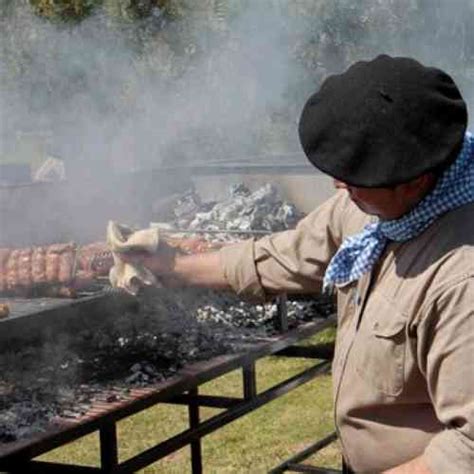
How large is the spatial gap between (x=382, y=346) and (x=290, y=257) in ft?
2.35

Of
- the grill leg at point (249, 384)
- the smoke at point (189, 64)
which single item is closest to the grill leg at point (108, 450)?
the grill leg at point (249, 384)

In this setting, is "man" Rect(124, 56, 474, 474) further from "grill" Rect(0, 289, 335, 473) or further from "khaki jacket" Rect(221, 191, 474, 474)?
"grill" Rect(0, 289, 335, 473)

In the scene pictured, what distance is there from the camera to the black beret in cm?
192

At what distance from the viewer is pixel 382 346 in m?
2.11

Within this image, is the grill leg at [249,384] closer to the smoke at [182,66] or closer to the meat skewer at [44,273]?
the meat skewer at [44,273]

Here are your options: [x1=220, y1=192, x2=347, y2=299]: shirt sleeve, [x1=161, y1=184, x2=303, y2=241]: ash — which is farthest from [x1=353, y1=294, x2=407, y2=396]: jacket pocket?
[x1=161, y1=184, x2=303, y2=241]: ash

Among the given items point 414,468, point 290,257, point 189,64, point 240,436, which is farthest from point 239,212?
point 414,468

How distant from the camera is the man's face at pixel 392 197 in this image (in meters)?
2.01

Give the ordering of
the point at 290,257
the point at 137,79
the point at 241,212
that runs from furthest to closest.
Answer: the point at 137,79 < the point at 241,212 < the point at 290,257

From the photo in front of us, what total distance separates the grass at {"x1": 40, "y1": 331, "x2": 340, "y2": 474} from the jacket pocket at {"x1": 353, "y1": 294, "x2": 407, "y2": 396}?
344cm

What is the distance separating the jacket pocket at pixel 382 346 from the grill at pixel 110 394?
102 centimetres

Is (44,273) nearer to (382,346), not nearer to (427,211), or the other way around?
(382,346)

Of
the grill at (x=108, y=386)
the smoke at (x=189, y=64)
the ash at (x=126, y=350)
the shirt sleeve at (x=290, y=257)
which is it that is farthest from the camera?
the smoke at (x=189, y=64)

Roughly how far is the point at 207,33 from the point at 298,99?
153 cm
